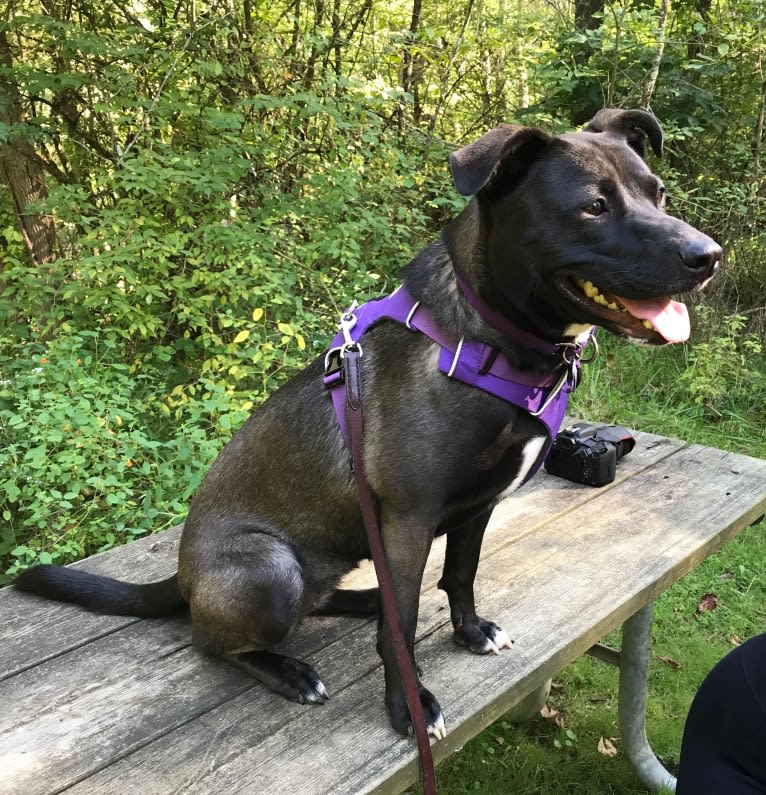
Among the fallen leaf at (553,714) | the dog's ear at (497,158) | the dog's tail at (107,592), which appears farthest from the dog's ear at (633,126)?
the fallen leaf at (553,714)

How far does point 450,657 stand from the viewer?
1798mm

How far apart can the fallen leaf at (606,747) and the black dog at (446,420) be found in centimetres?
124

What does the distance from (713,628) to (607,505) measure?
3.88 ft

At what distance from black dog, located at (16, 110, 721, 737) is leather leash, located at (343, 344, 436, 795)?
0.08ft

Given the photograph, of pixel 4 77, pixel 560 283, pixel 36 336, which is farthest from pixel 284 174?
pixel 560 283

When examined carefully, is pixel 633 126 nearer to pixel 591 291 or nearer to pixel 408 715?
pixel 591 291

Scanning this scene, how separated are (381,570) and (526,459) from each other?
41cm

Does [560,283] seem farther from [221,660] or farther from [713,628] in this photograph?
[713,628]

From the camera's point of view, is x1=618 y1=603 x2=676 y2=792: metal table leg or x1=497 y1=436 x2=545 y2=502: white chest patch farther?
x1=618 y1=603 x2=676 y2=792: metal table leg

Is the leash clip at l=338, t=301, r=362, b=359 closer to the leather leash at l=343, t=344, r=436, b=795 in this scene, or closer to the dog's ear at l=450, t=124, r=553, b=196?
the leather leash at l=343, t=344, r=436, b=795

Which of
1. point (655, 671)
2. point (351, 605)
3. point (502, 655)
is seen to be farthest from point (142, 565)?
point (655, 671)

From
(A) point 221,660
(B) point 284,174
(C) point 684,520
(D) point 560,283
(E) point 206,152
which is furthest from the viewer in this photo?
(B) point 284,174

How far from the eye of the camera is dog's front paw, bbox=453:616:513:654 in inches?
70.2

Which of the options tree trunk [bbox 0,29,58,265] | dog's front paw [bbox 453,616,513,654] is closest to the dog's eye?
dog's front paw [bbox 453,616,513,654]
